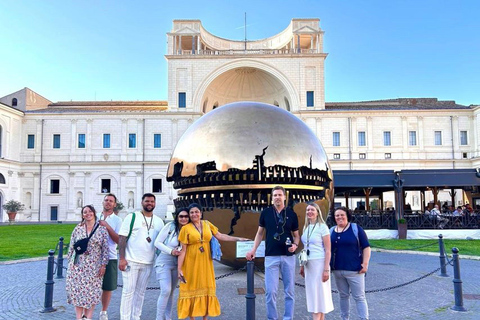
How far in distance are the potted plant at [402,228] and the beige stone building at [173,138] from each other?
26.1 meters

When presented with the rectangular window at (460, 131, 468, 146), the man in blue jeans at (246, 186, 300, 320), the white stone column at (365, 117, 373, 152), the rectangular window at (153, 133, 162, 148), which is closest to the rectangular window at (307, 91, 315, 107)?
the white stone column at (365, 117, 373, 152)

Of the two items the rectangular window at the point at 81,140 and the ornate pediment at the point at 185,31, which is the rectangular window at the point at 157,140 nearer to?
the rectangular window at the point at 81,140

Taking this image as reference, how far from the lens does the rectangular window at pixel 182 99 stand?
47250 mm

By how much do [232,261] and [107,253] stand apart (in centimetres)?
238

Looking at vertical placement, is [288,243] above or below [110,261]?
above

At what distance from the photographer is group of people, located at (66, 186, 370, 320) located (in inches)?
181

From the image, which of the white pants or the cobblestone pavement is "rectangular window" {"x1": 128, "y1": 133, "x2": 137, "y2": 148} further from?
the white pants

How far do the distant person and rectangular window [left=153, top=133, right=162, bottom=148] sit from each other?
43.1m

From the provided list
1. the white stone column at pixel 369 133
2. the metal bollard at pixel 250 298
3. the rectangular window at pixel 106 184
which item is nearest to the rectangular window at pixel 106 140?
the rectangular window at pixel 106 184

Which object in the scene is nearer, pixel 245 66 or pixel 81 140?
pixel 81 140

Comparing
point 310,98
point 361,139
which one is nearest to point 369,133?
point 361,139

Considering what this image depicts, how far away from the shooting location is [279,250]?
4.73 metres

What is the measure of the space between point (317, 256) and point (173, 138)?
42696 millimetres

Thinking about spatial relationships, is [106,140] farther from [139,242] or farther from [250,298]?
[250,298]
